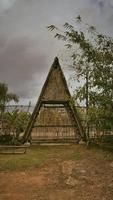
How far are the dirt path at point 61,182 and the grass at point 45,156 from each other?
52 cm

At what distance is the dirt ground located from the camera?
382 inches

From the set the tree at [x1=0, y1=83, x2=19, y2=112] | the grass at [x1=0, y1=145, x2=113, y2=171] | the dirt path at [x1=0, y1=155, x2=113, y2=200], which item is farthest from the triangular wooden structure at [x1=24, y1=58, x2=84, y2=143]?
the tree at [x1=0, y1=83, x2=19, y2=112]

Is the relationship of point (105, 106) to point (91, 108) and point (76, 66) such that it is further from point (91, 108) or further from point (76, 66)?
point (76, 66)

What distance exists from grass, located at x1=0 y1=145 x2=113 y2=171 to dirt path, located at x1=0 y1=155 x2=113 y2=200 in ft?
1.71

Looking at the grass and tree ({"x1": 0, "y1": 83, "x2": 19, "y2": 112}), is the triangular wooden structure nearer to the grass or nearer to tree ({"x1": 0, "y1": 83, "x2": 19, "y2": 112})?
the grass

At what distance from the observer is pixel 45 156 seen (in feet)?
48.2

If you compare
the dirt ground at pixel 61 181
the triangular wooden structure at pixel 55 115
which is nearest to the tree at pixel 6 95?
the triangular wooden structure at pixel 55 115

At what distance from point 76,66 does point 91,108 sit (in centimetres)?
142

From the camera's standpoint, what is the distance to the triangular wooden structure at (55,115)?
18656 millimetres

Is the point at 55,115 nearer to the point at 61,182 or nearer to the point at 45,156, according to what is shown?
the point at 45,156

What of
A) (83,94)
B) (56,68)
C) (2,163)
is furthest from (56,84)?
(83,94)

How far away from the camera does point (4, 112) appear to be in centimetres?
1950

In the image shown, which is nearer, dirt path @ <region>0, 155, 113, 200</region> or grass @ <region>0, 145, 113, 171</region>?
dirt path @ <region>0, 155, 113, 200</region>

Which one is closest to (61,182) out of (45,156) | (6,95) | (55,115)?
(45,156)
